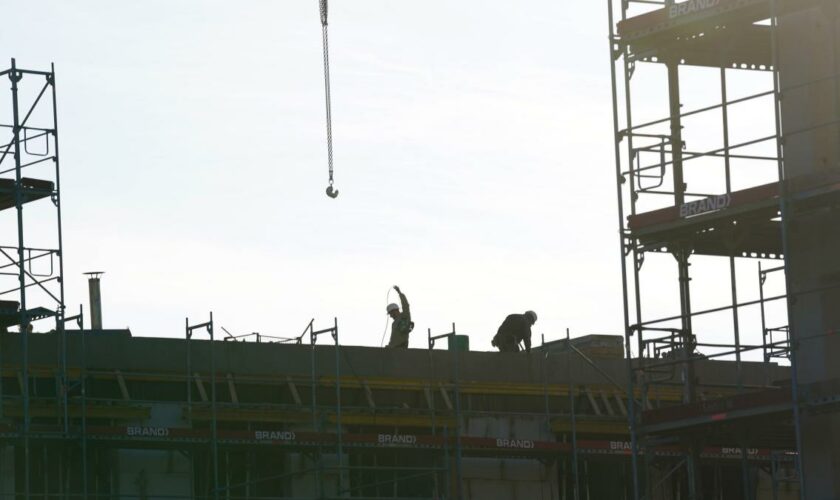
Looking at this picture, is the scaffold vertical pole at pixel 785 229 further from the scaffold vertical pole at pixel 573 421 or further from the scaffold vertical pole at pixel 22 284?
the scaffold vertical pole at pixel 22 284

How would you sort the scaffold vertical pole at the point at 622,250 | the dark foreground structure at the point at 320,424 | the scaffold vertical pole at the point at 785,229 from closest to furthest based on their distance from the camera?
1. the scaffold vertical pole at the point at 785,229
2. the scaffold vertical pole at the point at 622,250
3. the dark foreground structure at the point at 320,424

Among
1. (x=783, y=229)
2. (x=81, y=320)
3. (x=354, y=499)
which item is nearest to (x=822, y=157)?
(x=783, y=229)

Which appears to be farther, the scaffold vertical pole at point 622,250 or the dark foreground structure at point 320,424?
the dark foreground structure at point 320,424

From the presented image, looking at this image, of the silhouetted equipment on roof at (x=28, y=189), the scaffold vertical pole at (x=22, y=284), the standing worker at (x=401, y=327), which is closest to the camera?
the scaffold vertical pole at (x=22, y=284)

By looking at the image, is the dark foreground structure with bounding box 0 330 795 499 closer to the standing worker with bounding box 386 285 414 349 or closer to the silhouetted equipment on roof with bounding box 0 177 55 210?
the standing worker with bounding box 386 285 414 349

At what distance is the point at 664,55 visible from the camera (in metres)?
28.5

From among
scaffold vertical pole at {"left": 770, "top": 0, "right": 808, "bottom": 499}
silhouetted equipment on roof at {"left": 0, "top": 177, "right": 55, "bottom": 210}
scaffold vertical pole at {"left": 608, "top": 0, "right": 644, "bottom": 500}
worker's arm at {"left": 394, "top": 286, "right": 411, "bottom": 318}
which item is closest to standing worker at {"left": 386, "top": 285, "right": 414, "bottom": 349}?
worker's arm at {"left": 394, "top": 286, "right": 411, "bottom": 318}

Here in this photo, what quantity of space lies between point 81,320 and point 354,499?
566 cm

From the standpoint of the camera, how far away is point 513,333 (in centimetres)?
3897

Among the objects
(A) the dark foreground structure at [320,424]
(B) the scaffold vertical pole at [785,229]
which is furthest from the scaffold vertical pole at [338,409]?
(B) the scaffold vertical pole at [785,229]

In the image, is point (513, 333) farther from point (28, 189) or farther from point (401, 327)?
point (28, 189)

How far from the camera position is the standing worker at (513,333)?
38.9 meters

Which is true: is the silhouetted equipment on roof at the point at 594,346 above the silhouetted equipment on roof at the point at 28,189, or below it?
below

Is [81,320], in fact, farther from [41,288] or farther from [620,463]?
[620,463]
